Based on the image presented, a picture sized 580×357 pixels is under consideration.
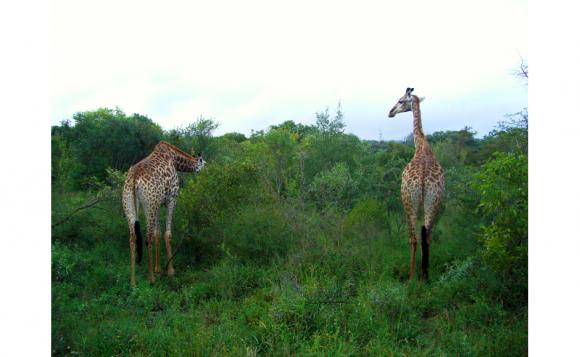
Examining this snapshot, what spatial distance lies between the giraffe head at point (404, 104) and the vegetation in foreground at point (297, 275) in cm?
150

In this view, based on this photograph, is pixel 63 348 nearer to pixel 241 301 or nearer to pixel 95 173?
pixel 241 301

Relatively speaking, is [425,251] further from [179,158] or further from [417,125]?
[179,158]

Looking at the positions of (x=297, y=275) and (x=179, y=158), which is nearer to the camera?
(x=297, y=275)

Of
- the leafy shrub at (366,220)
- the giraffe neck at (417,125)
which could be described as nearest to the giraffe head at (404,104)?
the giraffe neck at (417,125)

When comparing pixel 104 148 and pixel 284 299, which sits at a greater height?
pixel 104 148

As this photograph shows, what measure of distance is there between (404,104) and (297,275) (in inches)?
114

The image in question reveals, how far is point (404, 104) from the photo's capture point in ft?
Answer: 22.9

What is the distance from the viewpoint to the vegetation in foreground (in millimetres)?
4461

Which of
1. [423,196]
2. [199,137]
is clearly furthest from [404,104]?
[199,137]

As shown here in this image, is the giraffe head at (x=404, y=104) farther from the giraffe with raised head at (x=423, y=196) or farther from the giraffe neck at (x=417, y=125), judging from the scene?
the giraffe with raised head at (x=423, y=196)

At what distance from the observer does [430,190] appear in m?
6.11

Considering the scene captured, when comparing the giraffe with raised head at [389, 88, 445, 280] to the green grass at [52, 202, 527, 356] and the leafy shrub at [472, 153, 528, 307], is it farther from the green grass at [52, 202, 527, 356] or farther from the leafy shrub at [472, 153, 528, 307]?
the leafy shrub at [472, 153, 528, 307]

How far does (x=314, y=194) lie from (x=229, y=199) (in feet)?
9.19

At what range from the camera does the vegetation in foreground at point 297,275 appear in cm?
446
